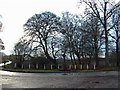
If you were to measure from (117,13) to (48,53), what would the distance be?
18.9m

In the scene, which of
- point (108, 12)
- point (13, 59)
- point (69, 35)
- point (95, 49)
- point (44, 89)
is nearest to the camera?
point (44, 89)

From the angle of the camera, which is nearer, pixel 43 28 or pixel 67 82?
pixel 67 82

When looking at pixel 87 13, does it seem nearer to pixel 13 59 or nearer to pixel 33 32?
pixel 33 32

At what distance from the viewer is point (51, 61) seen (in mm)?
59562

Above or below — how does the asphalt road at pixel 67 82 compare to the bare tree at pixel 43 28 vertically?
below

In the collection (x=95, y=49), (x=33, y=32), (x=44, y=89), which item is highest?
(x=33, y=32)

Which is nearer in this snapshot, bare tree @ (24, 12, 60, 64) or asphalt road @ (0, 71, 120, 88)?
asphalt road @ (0, 71, 120, 88)

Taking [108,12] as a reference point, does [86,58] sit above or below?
below

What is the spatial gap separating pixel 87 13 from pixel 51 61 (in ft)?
57.2

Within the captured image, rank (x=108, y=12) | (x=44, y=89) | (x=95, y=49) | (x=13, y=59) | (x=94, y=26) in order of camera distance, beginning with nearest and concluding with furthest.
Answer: (x=44, y=89) < (x=108, y=12) < (x=94, y=26) < (x=95, y=49) < (x=13, y=59)

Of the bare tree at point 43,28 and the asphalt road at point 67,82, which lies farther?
the bare tree at point 43,28

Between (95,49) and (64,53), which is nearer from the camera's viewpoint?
(95,49)

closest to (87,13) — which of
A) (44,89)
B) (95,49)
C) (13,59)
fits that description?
(95,49)

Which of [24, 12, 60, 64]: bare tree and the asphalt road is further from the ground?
[24, 12, 60, 64]: bare tree
